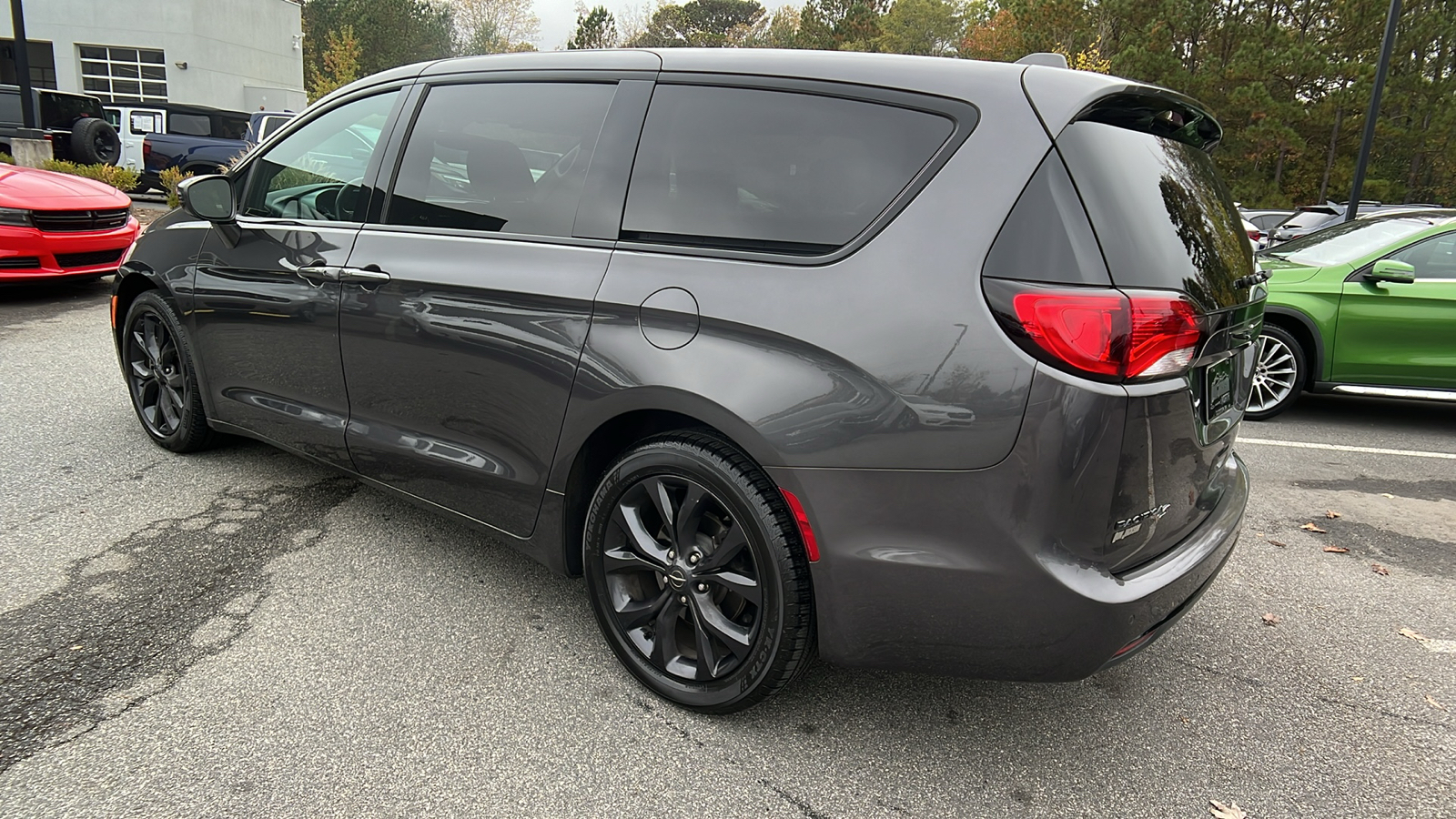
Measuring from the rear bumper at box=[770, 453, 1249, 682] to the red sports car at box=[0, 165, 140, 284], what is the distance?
7868 mm

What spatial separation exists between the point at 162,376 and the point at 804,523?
353 cm

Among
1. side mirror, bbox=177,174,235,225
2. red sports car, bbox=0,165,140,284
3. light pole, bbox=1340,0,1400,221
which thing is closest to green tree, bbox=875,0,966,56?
light pole, bbox=1340,0,1400,221

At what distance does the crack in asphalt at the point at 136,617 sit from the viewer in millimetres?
2352

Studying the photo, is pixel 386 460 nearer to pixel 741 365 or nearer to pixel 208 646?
pixel 208 646

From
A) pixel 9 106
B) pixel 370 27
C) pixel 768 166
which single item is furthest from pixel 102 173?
pixel 370 27

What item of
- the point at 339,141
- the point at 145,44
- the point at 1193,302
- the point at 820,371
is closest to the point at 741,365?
the point at 820,371

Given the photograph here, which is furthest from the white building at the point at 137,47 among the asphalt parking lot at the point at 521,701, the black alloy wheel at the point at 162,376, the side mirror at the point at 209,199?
the asphalt parking lot at the point at 521,701

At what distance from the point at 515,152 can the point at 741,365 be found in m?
1.20

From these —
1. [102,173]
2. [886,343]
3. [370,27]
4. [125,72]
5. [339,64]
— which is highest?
[370,27]

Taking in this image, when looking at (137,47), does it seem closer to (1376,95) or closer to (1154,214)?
(1376,95)

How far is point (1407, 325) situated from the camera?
594cm

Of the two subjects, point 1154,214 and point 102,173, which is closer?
point 1154,214

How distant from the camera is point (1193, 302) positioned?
2.06m

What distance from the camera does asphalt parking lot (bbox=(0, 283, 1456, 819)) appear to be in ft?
7.09
